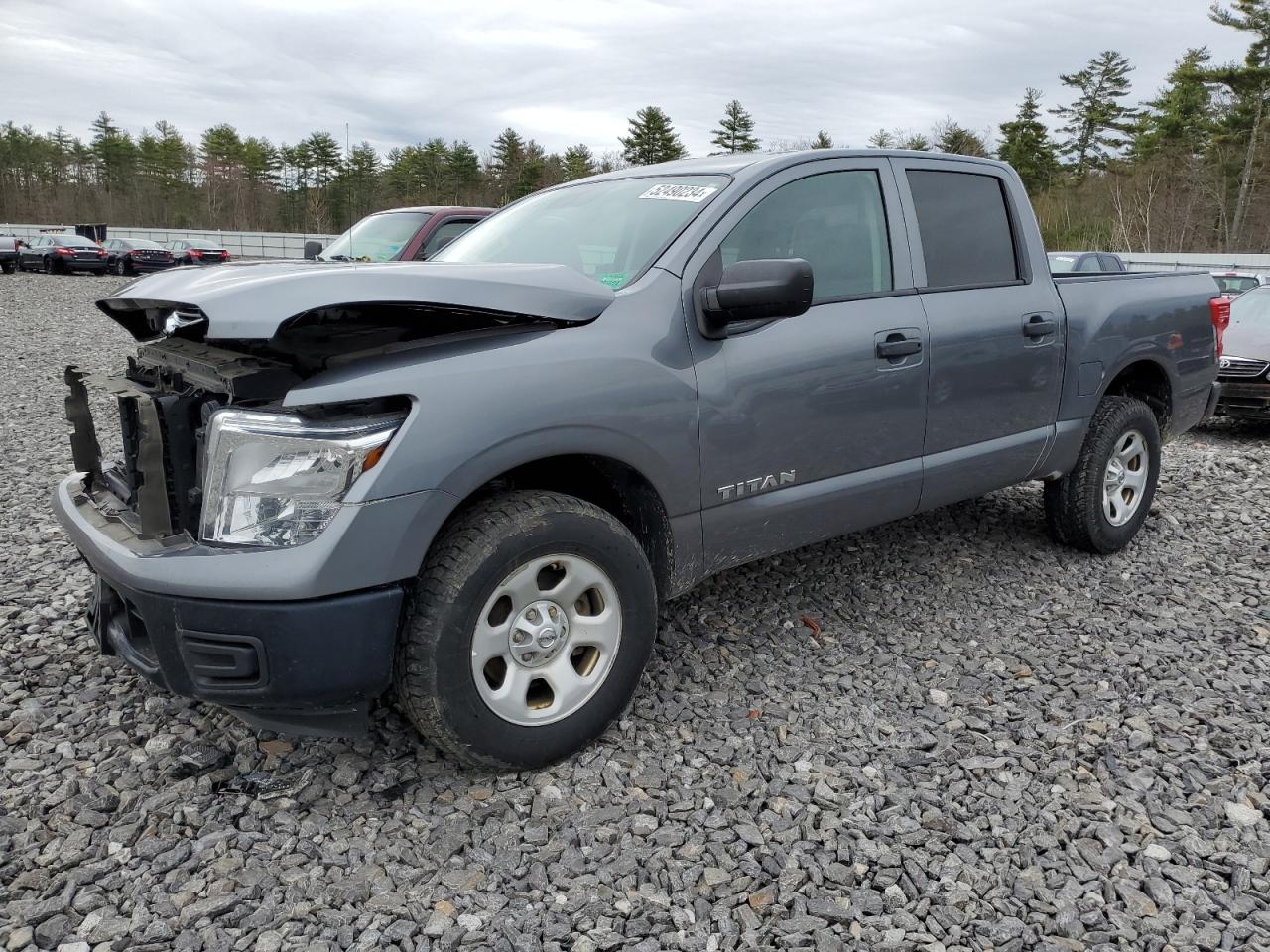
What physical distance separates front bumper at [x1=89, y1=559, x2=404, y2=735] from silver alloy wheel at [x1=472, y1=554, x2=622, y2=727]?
290 millimetres

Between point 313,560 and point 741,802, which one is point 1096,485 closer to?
point 741,802

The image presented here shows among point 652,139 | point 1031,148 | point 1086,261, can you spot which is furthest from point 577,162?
point 1086,261

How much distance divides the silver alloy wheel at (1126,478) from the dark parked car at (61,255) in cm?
3141

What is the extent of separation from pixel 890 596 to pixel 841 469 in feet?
3.47

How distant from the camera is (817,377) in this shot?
10.3 feet

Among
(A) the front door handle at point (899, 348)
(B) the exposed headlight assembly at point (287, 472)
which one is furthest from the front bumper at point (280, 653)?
(A) the front door handle at point (899, 348)

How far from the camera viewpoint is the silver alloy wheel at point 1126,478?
15.1 ft

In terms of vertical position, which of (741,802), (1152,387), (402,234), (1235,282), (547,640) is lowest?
(741,802)

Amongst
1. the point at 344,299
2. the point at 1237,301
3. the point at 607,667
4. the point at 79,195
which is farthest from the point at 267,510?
the point at 79,195

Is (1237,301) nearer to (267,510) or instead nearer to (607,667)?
(607,667)

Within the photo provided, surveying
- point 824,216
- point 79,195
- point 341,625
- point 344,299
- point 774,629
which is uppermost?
point 79,195

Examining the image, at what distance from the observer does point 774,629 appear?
377 centimetres

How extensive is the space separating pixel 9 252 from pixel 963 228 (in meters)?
32.1

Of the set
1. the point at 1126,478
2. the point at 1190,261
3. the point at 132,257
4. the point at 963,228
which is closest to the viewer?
the point at 963,228
